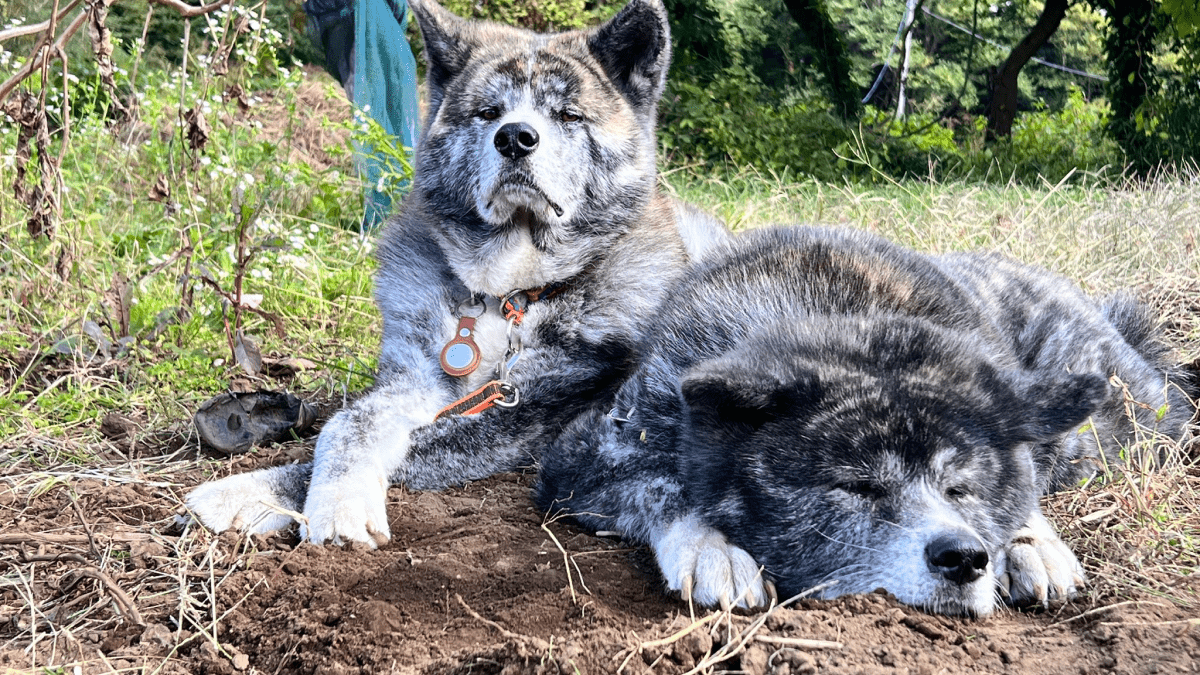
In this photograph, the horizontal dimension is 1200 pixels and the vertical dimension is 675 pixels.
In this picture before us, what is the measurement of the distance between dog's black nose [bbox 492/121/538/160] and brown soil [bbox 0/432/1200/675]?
1.40 meters

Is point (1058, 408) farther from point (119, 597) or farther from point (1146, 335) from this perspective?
point (119, 597)

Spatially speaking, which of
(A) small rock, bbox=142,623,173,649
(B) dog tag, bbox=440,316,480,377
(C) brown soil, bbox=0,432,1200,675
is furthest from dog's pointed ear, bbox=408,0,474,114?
(A) small rock, bbox=142,623,173,649

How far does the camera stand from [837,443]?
2660 millimetres

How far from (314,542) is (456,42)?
2.23 meters

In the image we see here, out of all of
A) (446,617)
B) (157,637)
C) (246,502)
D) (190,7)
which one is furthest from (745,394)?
(190,7)

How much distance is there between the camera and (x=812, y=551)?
107 inches

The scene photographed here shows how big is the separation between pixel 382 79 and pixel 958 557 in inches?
236

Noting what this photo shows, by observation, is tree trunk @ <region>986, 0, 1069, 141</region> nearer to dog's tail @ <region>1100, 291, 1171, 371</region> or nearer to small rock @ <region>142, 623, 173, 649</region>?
dog's tail @ <region>1100, 291, 1171, 371</region>

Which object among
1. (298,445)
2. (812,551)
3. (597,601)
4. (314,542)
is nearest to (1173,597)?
(812,551)

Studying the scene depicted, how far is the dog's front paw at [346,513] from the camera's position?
325 cm

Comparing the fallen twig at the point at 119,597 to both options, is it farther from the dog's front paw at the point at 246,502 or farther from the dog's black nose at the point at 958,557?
the dog's black nose at the point at 958,557

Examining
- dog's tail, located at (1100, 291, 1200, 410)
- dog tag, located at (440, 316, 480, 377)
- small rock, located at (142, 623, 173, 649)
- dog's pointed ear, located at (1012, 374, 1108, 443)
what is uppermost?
dog's pointed ear, located at (1012, 374, 1108, 443)

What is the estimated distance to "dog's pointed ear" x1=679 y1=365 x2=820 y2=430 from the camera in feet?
8.85

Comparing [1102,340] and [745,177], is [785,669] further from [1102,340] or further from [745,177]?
[745,177]
